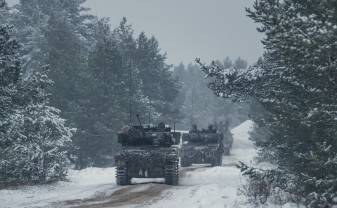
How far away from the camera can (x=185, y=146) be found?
3253cm

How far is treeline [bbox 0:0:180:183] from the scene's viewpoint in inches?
696

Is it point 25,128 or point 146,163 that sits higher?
point 25,128

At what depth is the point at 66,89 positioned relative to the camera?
123 feet

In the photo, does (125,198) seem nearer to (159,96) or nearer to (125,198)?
(125,198)

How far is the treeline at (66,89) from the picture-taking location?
17.7 meters

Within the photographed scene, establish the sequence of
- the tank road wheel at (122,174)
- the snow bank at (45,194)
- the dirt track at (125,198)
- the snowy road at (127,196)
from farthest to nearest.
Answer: the tank road wheel at (122,174) → the snow bank at (45,194) → the dirt track at (125,198) → the snowy road at (127,196)

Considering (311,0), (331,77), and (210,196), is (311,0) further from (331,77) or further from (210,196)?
(210,196)

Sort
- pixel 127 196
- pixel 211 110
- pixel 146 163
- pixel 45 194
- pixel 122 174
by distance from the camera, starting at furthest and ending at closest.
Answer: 1. pixel 211 110
2. pixel 122 174
3. pixel 146 163
4. pixel 45 194
5. pixel 127 196

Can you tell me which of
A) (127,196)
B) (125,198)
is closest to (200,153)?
(127,196)

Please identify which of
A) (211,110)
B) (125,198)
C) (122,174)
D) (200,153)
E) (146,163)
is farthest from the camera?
(211,110)

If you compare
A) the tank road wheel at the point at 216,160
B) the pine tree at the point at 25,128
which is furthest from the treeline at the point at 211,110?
the pine tree at the point at 25,128

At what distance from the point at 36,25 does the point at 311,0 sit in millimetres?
44764

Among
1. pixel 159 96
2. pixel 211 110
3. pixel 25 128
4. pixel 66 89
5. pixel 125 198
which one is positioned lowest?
pixel 125 198

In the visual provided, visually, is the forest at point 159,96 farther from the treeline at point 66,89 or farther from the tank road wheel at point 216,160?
→ the tank road wheel at point 216,160
